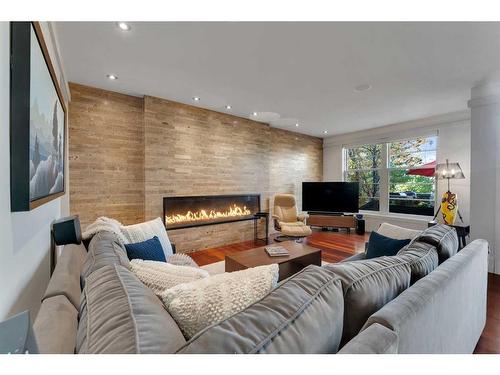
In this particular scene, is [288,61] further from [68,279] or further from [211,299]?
[68,279]

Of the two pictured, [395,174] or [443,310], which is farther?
[395,174]

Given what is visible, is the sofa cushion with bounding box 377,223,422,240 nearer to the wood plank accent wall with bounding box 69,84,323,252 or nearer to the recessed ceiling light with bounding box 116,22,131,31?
the wood plank accent wall with bounding box 69,84,323,252

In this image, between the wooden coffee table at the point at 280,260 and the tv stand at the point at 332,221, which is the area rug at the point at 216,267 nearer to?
the wooden coffee table at the point at 280,260

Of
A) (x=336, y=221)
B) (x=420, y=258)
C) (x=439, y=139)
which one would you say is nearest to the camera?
(x=420, y=258)

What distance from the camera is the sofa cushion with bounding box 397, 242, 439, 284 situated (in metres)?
1.21

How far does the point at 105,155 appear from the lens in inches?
126

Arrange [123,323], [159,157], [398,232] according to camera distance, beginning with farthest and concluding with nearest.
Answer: [159,157] < [398,232] < [123,323]

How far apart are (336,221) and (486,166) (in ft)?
9.43

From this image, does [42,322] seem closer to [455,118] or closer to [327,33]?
[327,33]

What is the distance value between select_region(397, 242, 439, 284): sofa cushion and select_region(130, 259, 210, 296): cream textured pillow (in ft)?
3.62

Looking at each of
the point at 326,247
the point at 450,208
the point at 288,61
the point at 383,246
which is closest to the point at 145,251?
the point at 383,246

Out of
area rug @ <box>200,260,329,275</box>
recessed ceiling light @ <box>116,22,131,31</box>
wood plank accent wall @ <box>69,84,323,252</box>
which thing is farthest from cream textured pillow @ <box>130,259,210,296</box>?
wood plank accent wall @ <box>69,84,323,252</box>

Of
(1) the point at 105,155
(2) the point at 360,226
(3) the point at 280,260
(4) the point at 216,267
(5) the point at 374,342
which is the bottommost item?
(4) the point at 216,267

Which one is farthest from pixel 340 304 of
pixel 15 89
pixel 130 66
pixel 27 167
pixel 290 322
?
pixel 130 66
